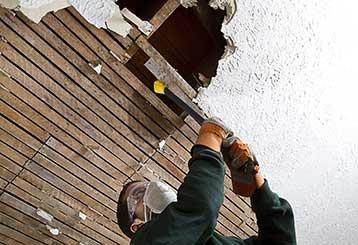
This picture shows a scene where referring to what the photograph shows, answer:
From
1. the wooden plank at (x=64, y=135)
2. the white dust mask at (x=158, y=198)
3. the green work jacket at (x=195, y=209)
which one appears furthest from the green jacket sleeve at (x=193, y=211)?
the wooden plank at (x=64, y=135)

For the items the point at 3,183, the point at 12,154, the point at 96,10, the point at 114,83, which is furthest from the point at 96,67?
the point at 3,183

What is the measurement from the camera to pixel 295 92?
1.90 meters

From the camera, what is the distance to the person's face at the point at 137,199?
5.57 feet

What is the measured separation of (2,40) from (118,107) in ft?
1.46

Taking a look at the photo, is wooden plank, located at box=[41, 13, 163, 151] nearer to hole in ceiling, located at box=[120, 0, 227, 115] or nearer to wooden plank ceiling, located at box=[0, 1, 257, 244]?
wooden plank ceiling, located at box=[0, 1, 257, 244]

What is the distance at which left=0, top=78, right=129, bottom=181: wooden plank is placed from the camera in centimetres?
152

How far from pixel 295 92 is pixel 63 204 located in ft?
3.28

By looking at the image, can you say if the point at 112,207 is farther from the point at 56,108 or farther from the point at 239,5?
the point at 239,5

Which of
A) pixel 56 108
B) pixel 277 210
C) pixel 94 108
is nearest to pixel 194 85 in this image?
pixel 94 108

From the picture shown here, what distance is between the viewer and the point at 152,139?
71.8 inches

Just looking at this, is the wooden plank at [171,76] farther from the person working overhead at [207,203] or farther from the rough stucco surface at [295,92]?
the person working overhead at [207,203]

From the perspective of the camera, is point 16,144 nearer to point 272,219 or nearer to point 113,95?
point 113,95

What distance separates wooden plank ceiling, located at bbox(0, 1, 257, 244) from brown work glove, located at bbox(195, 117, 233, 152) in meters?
0.43

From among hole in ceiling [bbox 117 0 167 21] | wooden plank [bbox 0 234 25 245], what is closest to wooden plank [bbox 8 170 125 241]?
wooden plank [bbox 0 234 25 245]
